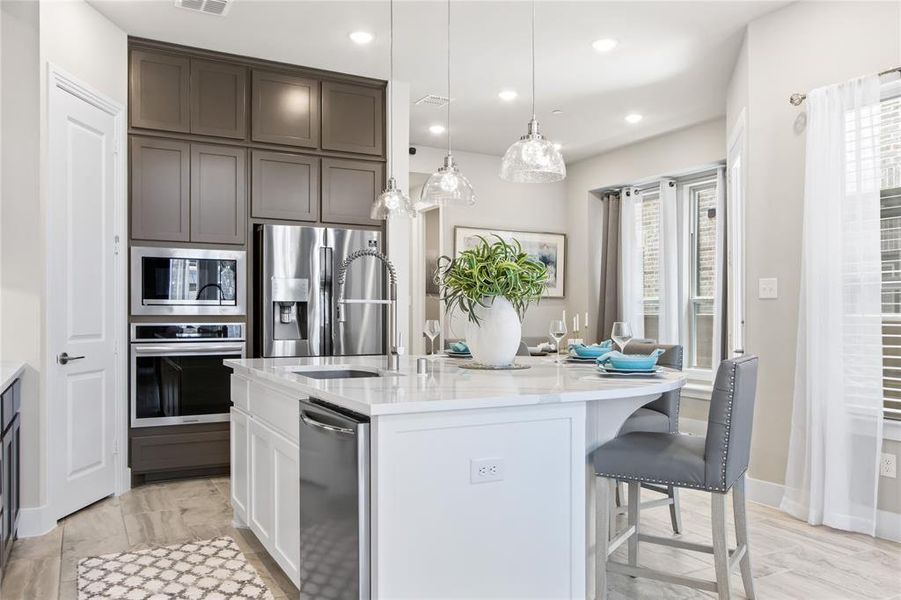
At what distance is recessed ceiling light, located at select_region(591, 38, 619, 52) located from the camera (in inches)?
170

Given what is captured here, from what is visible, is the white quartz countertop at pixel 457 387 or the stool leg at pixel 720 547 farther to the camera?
the stool leg at pixel 720 547

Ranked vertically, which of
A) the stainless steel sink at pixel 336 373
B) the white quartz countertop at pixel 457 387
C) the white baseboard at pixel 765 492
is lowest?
the white baseboard at pixel 765 492

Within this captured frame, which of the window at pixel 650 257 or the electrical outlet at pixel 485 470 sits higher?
the window at pixel 650 257

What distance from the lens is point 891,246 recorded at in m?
3.35

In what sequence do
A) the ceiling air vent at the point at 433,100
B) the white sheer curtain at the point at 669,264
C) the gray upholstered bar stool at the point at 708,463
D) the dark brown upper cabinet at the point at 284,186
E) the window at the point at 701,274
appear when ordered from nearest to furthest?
the gray upholstered bar stool at the point at 708,463 → the dark brown upper cabinet at the point at 284,186 → the ceiling air vent at the point at 433,100 → the window at the point at 701,274 → the white sheer curtain at the point at 669,264

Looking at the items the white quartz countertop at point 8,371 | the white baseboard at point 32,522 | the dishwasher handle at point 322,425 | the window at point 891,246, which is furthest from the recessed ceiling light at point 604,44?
the white baseboard at point 32,522

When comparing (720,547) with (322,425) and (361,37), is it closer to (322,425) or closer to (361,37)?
(322,425)

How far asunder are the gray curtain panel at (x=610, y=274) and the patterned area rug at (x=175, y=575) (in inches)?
189

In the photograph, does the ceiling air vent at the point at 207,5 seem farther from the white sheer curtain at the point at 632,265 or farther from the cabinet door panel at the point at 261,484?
the white sheer curtain at the point at 632,265

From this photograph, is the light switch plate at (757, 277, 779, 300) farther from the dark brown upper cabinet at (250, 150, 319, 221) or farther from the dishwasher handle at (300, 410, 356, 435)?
the dark brown upper cabinet at (250, 150, 319, 221)

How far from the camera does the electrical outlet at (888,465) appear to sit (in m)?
3.25

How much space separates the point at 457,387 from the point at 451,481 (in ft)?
1.07

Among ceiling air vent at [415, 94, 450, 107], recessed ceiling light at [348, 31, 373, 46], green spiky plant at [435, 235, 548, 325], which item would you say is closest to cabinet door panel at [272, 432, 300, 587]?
green spiky plant at [435, 235, 548, 325]

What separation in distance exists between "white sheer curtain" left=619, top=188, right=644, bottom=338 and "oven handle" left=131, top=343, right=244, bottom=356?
401cm
